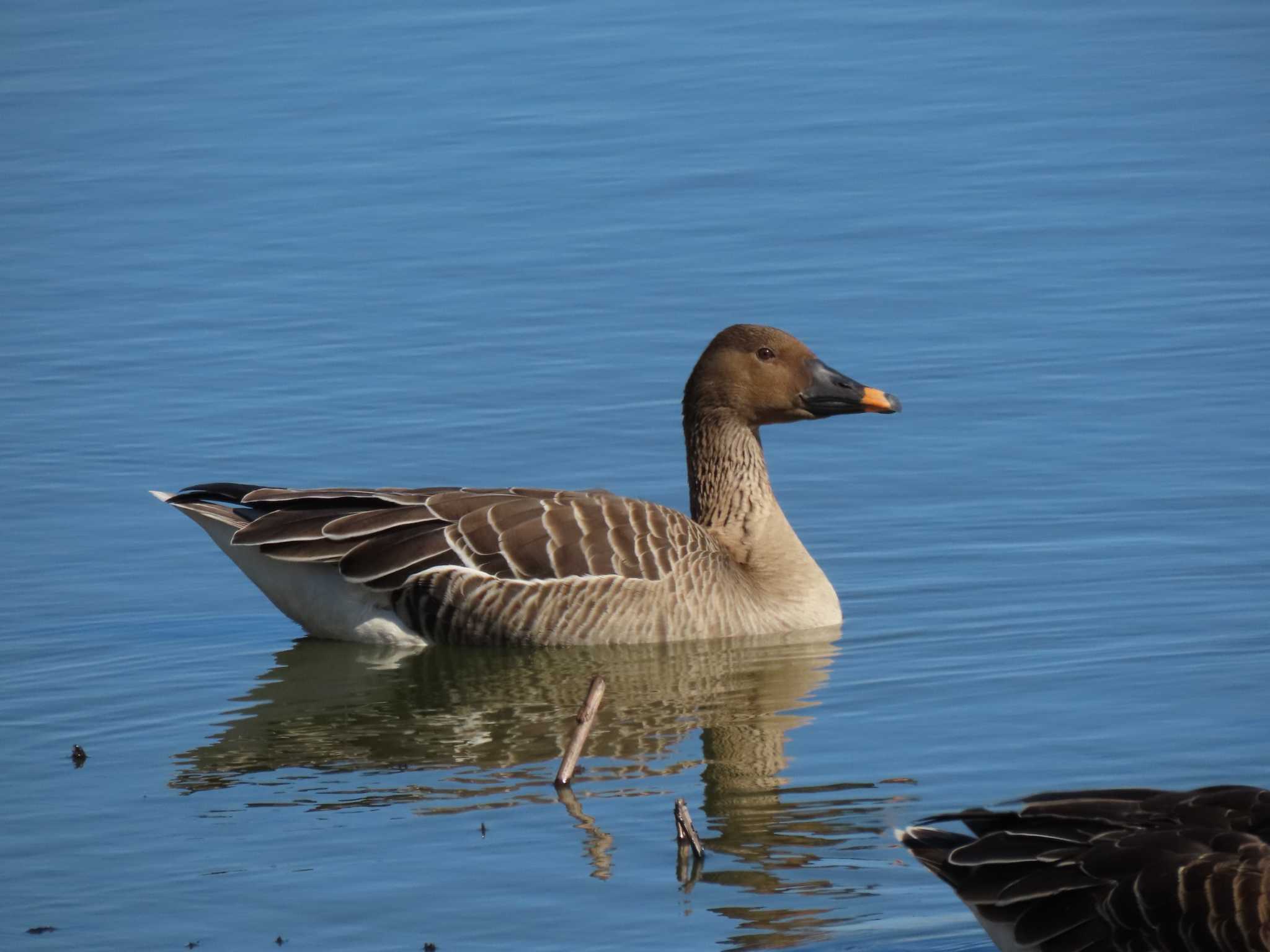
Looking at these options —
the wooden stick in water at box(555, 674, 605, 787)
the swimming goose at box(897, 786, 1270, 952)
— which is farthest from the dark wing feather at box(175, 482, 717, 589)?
the swimming goose at box(897, 786, 1270, 952)

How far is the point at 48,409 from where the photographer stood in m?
16.7

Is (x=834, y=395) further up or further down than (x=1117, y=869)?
further up

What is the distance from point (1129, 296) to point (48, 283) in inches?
381

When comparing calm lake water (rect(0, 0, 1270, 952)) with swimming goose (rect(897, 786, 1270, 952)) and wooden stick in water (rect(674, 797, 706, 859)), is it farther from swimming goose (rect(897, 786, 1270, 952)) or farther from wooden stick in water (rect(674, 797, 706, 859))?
swimming goose (rect(897, 786, 1270, 952))

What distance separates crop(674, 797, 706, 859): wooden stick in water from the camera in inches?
334

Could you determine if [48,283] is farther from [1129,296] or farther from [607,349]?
[1129,296]

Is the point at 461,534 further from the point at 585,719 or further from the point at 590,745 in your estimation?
the point at 585,719

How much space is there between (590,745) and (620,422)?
5453 millimetres

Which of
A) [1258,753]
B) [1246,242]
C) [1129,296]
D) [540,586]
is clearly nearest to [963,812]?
[1258,753]

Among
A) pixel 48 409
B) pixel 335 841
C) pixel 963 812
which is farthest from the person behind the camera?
pixel 48 409

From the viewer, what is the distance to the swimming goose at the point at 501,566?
1252 centimetres

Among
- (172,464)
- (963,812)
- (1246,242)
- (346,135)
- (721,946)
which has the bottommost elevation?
(721,946)

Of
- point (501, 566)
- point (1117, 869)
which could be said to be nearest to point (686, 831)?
point (1117, 869)

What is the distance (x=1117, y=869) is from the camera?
6285 millimetres
